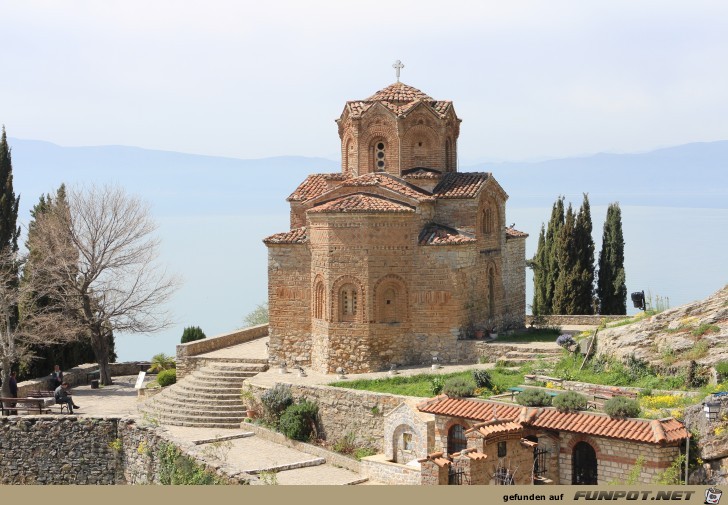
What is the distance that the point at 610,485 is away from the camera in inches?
813

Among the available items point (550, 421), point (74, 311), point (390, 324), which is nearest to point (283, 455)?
point (390, 324)

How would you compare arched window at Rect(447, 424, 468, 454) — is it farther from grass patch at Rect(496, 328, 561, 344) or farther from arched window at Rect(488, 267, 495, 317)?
arched window at Rect(488, 267, 495, 317)

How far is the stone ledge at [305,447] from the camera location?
85.5 feet

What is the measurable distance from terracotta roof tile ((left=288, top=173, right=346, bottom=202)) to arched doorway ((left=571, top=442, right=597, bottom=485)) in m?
14.3

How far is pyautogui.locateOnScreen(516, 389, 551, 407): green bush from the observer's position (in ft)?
76.6

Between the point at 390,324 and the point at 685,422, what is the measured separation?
11080 millimetres

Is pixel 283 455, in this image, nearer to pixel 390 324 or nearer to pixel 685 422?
pixel 390 324

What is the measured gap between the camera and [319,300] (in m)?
31.4

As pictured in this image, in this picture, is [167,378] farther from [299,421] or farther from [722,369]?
[722,369]

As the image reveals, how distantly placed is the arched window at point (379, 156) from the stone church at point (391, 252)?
0.03m

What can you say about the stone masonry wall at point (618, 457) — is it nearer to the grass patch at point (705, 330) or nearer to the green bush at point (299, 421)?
the grass patch at point (705, 330)

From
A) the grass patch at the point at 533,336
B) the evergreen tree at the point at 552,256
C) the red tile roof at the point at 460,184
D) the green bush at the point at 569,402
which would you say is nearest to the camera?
the green bush at the point at 569,402

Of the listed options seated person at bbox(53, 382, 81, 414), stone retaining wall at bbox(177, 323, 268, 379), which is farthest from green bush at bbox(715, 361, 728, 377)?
seated person at bbox(53, 382, 81, 414)

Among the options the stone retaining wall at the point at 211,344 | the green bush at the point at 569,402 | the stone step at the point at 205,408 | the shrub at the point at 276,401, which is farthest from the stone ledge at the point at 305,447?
the green bush at the point at 569,402
